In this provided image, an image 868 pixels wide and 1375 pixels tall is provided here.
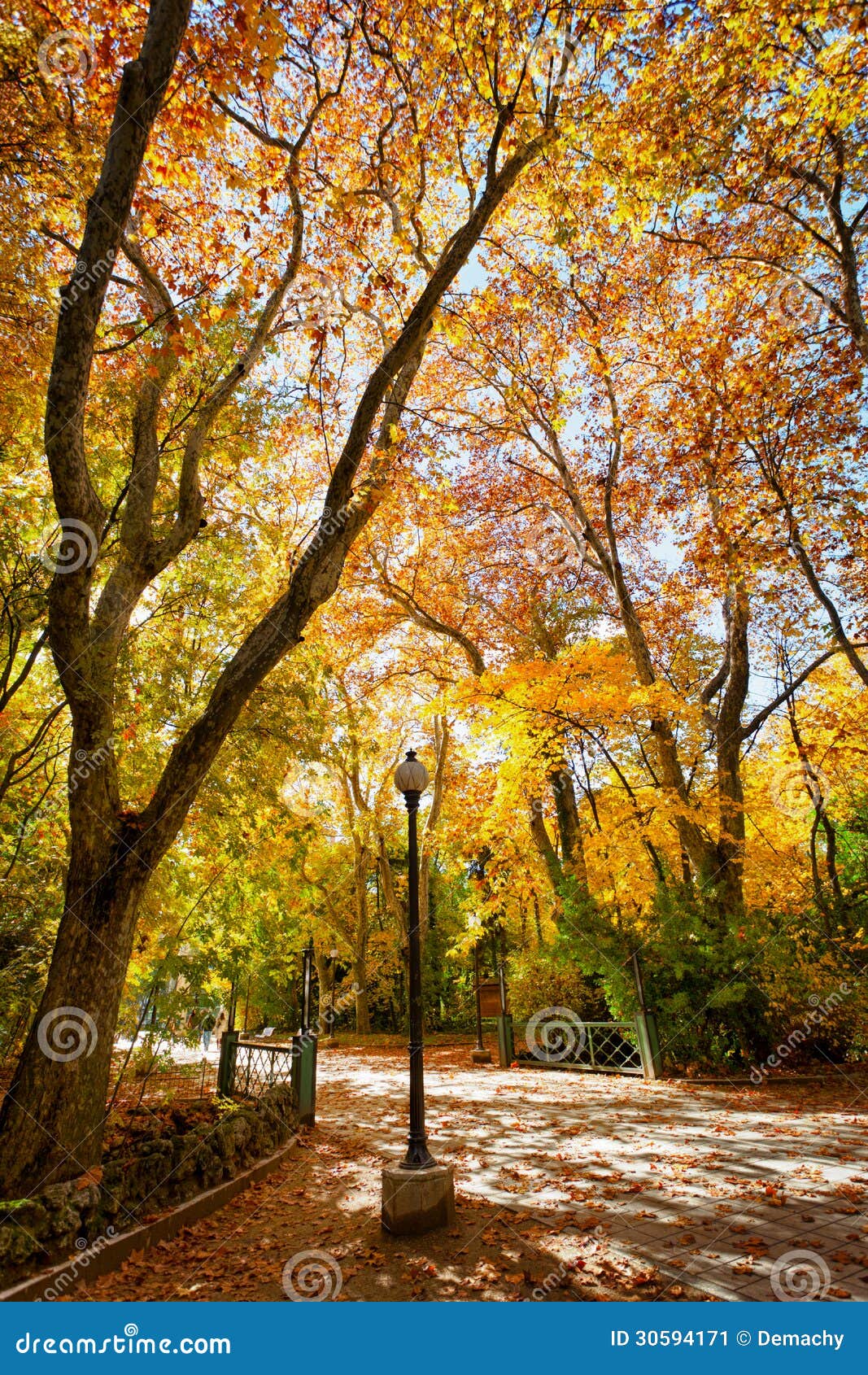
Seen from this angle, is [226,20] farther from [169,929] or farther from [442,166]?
[169,929]

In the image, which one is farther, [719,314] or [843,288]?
[719,314]

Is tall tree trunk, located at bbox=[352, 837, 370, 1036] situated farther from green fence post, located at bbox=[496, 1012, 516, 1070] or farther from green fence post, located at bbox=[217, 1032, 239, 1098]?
green fence post, located at bbox=[217, 1032, 239, 1098]

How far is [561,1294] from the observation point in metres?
3.25

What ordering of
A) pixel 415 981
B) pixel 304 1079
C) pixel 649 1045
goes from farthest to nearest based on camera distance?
pixel 649 1045 < pixel 304 1079 < pixel 415 981

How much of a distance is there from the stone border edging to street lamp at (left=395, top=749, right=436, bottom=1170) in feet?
5.31

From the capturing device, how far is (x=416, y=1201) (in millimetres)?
4297

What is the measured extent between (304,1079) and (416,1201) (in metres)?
4.15

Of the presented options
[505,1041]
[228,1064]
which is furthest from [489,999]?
[228,1064]

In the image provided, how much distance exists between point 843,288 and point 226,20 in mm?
8143

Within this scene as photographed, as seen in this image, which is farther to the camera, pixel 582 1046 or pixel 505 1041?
pixel 505 1041

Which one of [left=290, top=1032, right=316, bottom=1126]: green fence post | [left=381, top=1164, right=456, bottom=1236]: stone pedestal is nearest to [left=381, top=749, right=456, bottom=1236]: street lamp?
[left=381, top=1164, right=456, bottom=1236]: stone pedestal

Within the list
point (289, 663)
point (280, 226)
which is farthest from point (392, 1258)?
point (280, 226)

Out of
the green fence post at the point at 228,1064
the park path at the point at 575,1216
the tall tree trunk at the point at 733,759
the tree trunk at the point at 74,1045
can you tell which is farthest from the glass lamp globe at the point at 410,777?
the tall tree trunk at the point at 733,759

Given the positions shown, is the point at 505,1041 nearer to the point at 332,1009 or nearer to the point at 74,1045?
the point at 74,1045
